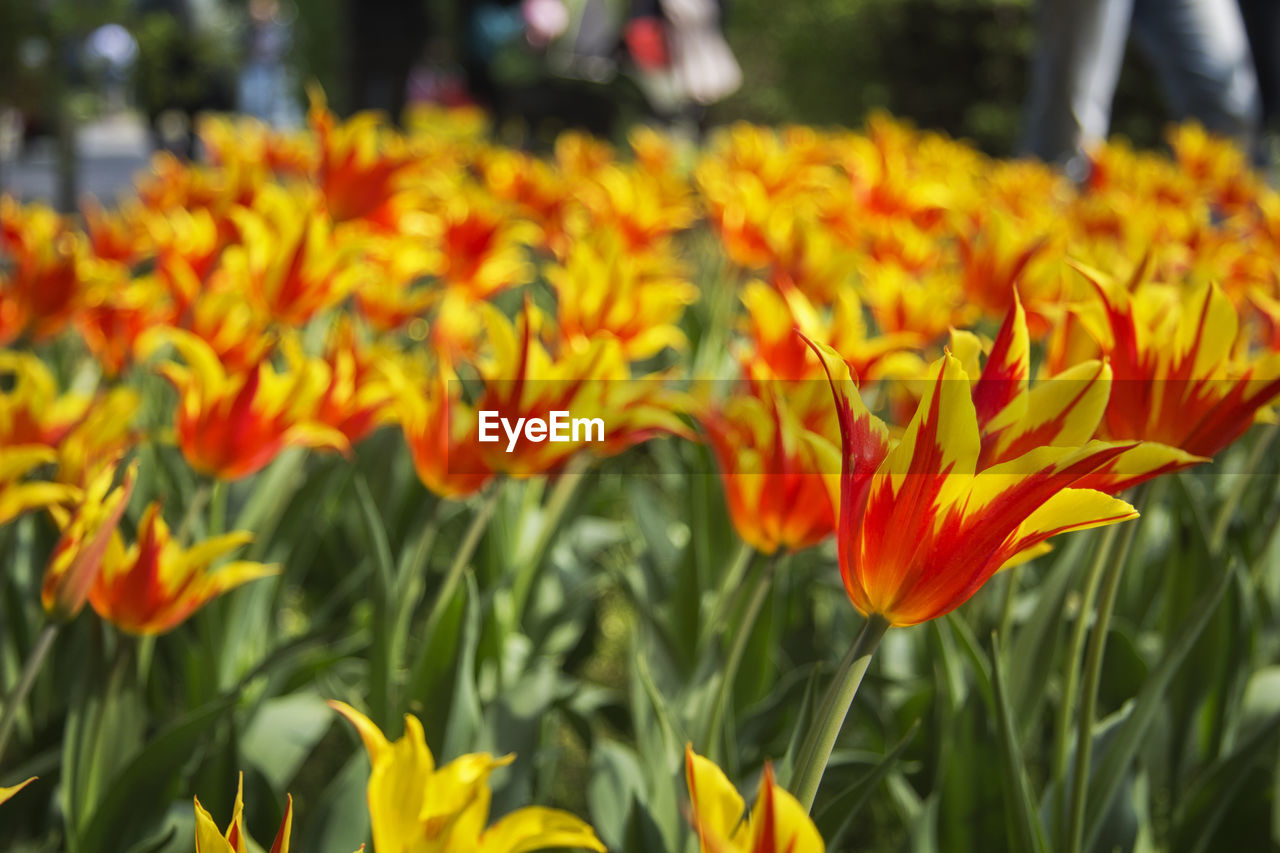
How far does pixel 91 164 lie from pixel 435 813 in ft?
40.6

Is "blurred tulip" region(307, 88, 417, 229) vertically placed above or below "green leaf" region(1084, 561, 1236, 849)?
above

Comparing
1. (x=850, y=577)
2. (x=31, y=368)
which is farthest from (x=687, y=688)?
(x=31, y=368)

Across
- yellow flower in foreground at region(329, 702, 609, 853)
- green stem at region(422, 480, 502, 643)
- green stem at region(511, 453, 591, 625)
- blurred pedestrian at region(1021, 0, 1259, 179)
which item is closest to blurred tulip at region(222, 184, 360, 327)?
green stem at region(511, 453, 591, 625)

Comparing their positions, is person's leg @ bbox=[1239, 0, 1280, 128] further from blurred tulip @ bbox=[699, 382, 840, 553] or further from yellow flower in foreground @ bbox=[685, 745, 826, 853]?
yellow flower in foreground @ bbox=[685, 745, 826, 853]

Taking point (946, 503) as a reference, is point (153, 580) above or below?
below

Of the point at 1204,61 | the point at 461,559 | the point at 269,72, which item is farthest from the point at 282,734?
the point at 269,72

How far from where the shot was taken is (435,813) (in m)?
0.58

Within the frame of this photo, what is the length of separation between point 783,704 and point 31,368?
77 cm

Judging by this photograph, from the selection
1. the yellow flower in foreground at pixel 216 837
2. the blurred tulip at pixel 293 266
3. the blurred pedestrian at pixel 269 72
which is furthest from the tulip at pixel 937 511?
the blurred pedestrian at pixel 269 72

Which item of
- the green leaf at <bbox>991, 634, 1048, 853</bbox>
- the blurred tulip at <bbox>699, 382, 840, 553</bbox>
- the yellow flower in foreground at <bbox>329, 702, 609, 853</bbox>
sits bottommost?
the green leaf at <bbox>991, 634, 1048, 853</bbox>

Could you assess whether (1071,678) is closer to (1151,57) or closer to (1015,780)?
(1015,780)

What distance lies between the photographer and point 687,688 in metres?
1.09

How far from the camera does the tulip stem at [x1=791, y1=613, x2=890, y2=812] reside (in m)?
0.56

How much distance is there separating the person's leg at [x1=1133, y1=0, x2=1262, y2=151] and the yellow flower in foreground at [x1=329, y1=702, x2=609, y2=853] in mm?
3288
